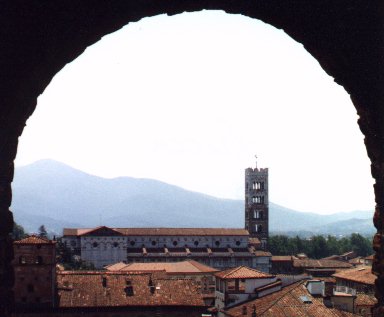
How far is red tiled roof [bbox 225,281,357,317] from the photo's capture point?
104ft

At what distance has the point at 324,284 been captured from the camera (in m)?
34.6

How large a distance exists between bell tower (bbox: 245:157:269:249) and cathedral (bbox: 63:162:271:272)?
4.42 meters

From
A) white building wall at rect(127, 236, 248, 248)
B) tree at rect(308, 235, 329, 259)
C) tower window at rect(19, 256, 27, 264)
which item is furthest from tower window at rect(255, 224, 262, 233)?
tower window at rect(19, 256, 27, 264)

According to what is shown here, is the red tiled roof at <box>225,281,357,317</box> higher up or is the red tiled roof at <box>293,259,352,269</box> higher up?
the red tiled roof at <box>225,281,357,317</box>

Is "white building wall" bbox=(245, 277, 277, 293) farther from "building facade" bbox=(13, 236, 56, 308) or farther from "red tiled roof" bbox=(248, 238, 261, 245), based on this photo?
"red tiled roof" bbox=(248, 238, 261, 245)

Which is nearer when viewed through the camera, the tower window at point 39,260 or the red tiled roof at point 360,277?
the tower window at point 39,260

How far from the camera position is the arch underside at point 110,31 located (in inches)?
233

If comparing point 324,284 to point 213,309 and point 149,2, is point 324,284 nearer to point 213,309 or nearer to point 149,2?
point 213,309

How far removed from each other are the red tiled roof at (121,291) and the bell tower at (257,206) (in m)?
73.4

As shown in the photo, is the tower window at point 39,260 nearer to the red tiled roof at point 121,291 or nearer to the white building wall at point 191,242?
the red tiled roof at point 121,291

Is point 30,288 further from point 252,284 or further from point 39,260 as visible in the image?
point 252,284

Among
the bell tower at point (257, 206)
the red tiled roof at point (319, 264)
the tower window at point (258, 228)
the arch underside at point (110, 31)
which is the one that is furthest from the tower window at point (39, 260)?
the tower window at point (258, 228)

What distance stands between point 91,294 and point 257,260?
65.1m

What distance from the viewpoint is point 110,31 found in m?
6.83
